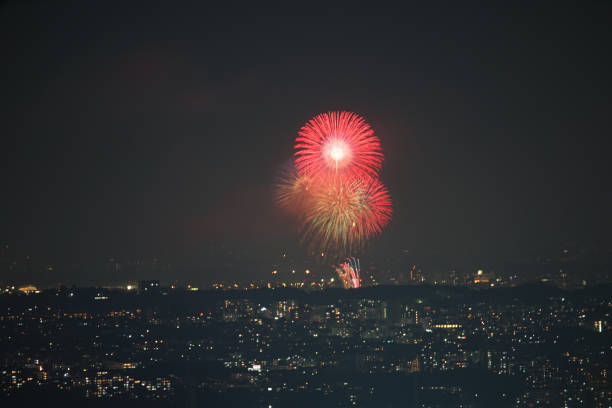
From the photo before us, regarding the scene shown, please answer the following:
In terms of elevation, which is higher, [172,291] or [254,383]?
[172,291]

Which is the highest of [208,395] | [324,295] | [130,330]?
[324,295]

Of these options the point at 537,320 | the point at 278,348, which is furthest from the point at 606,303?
the point at 278,348

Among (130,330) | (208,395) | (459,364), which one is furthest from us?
(130,330)

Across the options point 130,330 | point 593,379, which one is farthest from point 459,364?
point 130,330

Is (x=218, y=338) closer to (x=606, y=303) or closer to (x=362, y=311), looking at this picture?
(x=362, y=311)

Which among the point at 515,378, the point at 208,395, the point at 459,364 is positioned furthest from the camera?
the point at 459,364

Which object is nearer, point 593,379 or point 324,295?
point 593,379

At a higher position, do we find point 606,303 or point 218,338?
point 606,303

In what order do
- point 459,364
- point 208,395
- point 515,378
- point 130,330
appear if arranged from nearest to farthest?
point 208,395 → point 515,378 → point 459,364 → point 130,330

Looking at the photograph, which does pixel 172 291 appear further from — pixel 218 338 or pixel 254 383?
pixel 254 383
